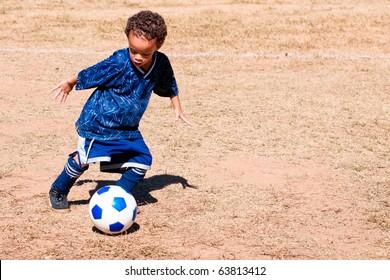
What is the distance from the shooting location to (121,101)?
19.6 feet

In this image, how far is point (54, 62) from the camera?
1259cm

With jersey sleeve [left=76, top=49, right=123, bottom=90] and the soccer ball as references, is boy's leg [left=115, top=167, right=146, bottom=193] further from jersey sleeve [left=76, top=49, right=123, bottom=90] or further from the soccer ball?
jersey sleeve [left=76, top=49, right=123, bottom=90]

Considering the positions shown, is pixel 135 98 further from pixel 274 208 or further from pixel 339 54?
pixel 339 54

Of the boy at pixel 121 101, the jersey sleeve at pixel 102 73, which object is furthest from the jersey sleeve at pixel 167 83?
the jersey sleeve at pixel 102 73

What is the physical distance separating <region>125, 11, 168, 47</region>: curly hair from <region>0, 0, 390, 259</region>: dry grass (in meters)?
1.51

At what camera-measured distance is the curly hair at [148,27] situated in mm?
5750

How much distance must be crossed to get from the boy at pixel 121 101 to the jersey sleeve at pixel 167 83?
0.17ft

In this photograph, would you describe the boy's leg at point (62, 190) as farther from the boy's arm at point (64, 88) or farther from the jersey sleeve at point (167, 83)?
the jersey sleeve at point (167, 83)

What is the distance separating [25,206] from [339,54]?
835 centimetres

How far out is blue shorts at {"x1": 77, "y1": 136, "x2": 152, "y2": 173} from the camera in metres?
6.04

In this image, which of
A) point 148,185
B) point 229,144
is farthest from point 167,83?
point 229,144

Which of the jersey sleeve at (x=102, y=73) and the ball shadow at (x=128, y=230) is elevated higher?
the jersey sleeve at (x=102, y=73)
